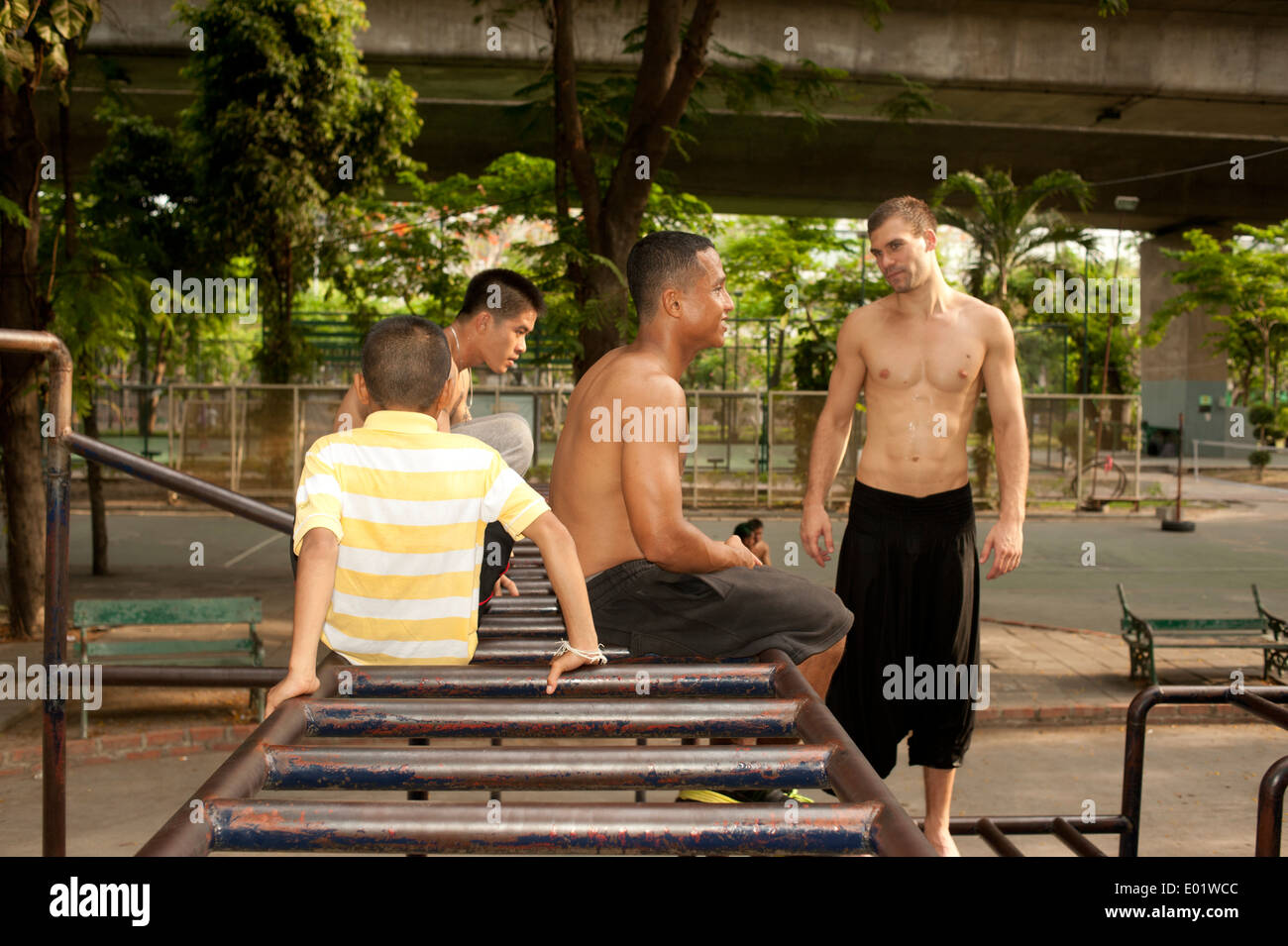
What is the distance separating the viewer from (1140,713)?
3.58 meters

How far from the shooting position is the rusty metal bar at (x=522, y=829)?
5.16 ft

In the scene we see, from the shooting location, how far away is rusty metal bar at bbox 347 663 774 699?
2.30 m

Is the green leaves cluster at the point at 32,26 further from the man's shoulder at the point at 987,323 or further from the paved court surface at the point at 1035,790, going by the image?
the man's shoulder at the point at 987,323

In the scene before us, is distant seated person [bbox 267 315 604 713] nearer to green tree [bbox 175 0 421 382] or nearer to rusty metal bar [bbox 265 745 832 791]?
rusty metal bar [bbox 265 745 832 791]

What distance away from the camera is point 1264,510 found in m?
23.3

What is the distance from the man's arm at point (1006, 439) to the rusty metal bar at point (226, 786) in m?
2.48

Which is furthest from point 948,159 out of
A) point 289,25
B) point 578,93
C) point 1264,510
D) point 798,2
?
point 578,93

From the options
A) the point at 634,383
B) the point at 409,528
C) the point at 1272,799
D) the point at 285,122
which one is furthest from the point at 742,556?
the point at 285,122

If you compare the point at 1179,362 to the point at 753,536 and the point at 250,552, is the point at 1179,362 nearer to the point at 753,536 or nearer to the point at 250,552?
the point at 250,552

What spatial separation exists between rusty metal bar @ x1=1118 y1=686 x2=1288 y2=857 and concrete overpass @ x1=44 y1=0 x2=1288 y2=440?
11748mm

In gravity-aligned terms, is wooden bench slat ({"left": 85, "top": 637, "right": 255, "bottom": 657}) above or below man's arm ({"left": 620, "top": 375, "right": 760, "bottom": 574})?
below

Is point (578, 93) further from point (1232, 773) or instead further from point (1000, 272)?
point (1000, 272)

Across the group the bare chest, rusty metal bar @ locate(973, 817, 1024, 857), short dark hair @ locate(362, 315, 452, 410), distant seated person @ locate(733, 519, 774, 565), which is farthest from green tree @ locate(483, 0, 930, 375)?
short dark hair @ locate(362, 315, 452, 410)

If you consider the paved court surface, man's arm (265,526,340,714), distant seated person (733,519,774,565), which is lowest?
the paved court surface
